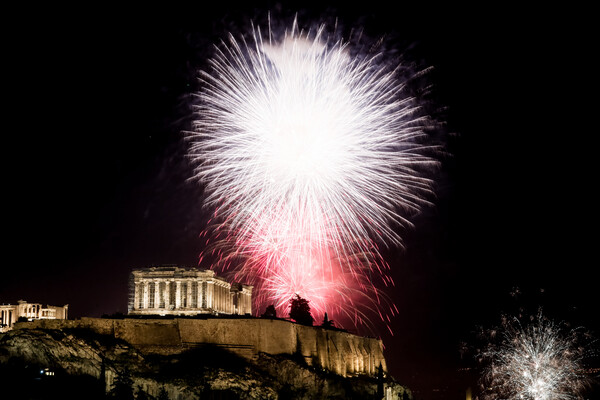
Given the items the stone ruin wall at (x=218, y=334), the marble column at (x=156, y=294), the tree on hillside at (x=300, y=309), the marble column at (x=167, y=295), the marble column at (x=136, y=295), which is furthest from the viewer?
the marble column at (x=136, y=295)

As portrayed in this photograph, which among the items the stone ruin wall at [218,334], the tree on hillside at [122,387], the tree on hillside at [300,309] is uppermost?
the tree on hillside at [300,309]

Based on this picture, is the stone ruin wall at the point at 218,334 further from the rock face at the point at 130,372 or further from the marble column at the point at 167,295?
the marble column at the point at 167,295

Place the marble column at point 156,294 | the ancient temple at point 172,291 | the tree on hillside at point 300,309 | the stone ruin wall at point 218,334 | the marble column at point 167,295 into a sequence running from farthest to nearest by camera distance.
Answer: the marble column at point 156,294
the marble column at point 167,295
the ancient temple at point 172,291
the tree on hillside at point 300,309
the stone ruin wall at point 218,334

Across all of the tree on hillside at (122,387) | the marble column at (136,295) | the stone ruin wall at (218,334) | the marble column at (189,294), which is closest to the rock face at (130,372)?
the tree on hillside at (122,387)

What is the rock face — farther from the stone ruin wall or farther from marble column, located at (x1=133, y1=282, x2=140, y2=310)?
marble column, located at (x1=133, y1=282, x2=140, y2=310)

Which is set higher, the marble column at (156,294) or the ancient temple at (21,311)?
the marble column at (156,294)

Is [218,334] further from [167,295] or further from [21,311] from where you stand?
[21,311]

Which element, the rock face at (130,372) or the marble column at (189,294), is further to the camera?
the marble column at (189,294)
